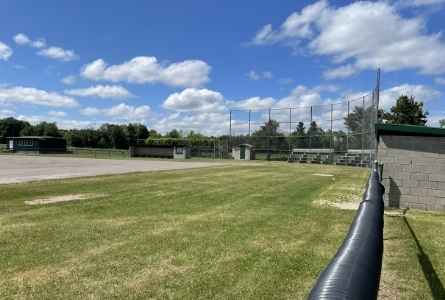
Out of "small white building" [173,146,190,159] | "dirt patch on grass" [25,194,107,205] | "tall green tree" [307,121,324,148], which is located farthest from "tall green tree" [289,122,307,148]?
"dirt patch on grass" [25,194,107,205]

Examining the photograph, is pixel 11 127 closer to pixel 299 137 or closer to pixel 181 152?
pixel 181 152

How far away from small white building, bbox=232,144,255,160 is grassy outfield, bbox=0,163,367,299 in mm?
Result: 35685

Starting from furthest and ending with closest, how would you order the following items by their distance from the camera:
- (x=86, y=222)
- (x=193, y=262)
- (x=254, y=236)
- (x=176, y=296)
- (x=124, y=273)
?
(x=86, y=222) < (x=254, y=236) < (x=193, y=262) < (x=124, y=273) < (x=176, y=296)

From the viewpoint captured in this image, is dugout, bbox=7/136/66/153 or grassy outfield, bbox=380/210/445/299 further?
dugout, bbox=7/136/66/153

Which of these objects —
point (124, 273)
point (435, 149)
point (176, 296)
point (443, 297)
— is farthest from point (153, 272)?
point (435, 149)

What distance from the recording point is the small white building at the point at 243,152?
45594 mm

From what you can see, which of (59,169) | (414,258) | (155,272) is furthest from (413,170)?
(59,169)

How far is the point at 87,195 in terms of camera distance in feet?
34.3

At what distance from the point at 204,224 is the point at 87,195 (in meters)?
5.03

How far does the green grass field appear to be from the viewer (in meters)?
3.85

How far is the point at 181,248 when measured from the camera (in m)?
5.28

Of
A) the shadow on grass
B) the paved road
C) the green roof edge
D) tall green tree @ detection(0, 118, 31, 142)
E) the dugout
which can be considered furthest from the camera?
tall green tree @ detection(0, 118, 31, 142)

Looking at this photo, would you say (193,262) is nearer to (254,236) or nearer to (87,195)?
(254,236)

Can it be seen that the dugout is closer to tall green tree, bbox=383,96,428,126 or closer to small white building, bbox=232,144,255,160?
small white building, bbox=232,144,255,160
